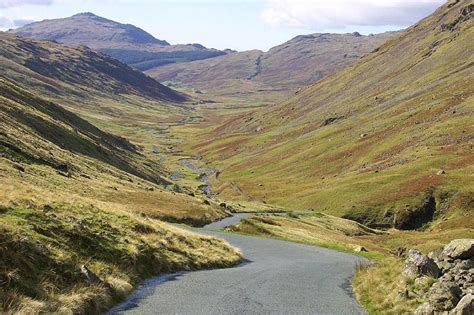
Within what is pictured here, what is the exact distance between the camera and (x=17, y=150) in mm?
71125

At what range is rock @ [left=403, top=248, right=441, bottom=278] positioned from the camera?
27.2 metres

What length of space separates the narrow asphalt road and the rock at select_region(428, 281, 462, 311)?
4.25 metres

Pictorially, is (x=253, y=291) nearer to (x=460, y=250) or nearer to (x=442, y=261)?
(x=442, y=261)

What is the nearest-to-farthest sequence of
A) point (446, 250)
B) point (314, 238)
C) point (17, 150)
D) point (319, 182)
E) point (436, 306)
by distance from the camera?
point (436, 306) < point (446, 250) < point (17, 150) < point (314, 238) < point (319, 182)

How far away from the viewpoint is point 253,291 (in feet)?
94.7

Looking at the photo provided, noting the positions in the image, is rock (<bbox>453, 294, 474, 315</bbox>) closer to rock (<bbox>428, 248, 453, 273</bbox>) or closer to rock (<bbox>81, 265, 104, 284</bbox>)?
rock (<bbox>428, 248, 453, 273</bbox>)

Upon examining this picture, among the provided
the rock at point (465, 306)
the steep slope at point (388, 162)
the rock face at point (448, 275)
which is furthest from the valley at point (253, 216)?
the rock at point (465, 306)

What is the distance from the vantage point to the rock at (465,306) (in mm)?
20734

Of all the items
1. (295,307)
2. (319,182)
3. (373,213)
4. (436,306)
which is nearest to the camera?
(436,306)

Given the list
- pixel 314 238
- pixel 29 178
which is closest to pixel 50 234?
pixel 29 178

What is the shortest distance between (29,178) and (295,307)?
40610 mm

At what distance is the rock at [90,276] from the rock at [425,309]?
14562mm

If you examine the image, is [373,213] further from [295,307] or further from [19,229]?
[19,229]

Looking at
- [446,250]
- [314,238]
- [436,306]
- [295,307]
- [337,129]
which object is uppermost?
[337,129]
